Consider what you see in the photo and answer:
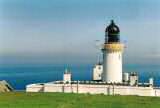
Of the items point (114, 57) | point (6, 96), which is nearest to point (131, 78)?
point (114, 57)

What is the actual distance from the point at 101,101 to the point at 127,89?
1312 cm

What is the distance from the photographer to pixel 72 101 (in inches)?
1638

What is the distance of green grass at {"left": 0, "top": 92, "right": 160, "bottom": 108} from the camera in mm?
38469

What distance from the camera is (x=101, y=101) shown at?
42375 millimetres

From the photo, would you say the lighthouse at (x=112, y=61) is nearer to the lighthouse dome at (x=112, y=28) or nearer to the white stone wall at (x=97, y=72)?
the lighthouse dome at (x=112, y=28)

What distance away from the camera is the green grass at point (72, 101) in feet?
126

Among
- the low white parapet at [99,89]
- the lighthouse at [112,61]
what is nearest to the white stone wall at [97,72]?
the lighthouse at [112,61]

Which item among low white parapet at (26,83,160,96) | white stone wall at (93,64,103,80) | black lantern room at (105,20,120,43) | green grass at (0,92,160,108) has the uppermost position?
black lantern room at (105,20,120,43)

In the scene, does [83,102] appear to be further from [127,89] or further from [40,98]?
[127,89]

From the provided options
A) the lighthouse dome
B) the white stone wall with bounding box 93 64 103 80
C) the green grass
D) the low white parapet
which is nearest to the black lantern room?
the lighthouse dome

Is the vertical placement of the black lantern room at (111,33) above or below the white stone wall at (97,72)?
above

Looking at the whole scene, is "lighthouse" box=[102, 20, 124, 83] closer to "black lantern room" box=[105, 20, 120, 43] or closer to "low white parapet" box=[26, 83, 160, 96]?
"black lantern room" box=[105, 20, 120, 43]

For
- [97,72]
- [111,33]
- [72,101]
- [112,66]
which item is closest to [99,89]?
[112,66]

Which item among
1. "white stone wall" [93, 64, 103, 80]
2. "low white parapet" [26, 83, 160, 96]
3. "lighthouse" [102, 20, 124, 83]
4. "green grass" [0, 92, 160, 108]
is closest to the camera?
"green grass" [0, 92, 160, 108]
